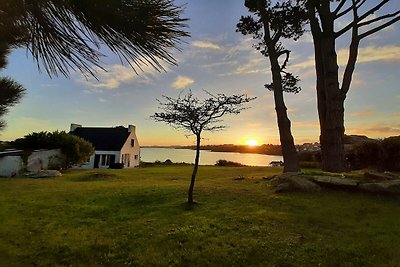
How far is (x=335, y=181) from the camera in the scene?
1201 cm

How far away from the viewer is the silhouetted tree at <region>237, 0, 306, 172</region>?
50.8ft

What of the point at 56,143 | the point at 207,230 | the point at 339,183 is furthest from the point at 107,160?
the point at 207,230

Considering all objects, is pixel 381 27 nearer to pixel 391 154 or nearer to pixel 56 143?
pixel 391 154

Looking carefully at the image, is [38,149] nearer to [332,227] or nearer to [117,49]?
[332,227]

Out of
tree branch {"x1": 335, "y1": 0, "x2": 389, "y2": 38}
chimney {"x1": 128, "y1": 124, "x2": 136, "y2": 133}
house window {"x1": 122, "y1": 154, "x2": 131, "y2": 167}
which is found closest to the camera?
tree branch {"x1": 335, "y1": 0, "x2": 389, "y2": 38}

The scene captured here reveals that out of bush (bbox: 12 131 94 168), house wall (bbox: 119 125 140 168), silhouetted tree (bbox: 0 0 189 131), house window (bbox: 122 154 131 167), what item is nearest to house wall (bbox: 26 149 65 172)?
bush (bbox: 12 131 94 168)

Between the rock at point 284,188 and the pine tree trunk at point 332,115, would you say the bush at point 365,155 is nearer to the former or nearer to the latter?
the pine tree trunk at point 332,115

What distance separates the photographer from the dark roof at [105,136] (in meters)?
44.9

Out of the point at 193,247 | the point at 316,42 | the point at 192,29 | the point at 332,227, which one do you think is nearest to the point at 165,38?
the point at 192,29

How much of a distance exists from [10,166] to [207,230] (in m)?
23.0

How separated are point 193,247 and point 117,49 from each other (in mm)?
5382

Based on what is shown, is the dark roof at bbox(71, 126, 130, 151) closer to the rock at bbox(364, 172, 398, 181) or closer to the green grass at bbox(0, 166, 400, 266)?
the green grass at bbox(0, 166, 400, 266)

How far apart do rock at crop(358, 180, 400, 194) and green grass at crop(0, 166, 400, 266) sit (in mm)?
371

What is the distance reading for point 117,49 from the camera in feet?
9.77
